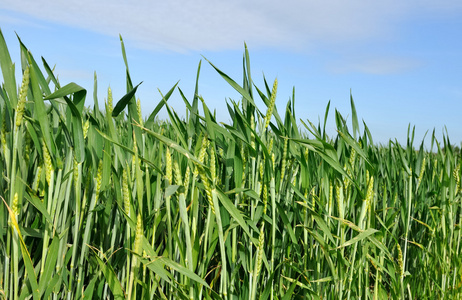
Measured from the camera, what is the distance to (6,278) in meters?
0.92

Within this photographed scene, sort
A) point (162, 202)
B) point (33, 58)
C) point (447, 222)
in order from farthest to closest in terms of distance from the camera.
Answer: point (447, 222), point (162, 202), point (33, 58)

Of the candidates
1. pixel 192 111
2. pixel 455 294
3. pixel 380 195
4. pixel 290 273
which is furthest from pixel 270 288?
pixel 455 294

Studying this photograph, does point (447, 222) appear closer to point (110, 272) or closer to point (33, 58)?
point (110, 272)

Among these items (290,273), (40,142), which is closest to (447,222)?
(290,273)

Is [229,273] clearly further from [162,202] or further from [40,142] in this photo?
[40,142]

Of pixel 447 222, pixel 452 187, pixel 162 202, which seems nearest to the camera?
pixel 162 202

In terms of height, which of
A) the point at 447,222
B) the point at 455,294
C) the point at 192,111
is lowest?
the point at 455,294

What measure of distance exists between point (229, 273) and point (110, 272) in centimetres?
37

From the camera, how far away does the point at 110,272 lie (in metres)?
0.94

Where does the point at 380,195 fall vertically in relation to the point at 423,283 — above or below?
above

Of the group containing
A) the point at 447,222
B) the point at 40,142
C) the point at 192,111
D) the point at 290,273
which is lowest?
the point at 290,273

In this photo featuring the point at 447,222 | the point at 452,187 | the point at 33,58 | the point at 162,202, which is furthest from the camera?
the point at 447,222

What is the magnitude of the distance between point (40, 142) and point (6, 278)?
0.31 meters

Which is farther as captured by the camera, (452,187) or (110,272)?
(452,187)
